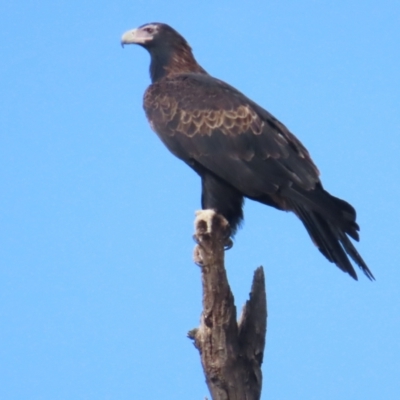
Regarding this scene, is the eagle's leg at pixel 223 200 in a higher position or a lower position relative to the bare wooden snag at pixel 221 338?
higher

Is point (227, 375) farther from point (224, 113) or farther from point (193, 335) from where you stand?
point (224, 113)

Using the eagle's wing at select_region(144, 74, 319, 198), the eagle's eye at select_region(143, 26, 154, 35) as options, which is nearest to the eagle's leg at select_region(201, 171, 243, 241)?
the eagle's wing at select_region(144, 74, 319, 198)

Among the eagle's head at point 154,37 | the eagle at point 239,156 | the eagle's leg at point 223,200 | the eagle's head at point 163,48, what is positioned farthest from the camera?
the eagle's head at point 154,37

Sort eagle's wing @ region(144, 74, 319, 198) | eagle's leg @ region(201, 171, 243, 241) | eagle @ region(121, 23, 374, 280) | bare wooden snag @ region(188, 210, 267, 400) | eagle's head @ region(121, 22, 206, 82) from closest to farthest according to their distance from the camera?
bare wooden snag @ region(188, 210, 267, 400), eagle @ region(121, 23, 374, 280), eagle's wing @ region(144, 74, 319, 198), eagle's leg @ region(201, 171, 243, 241), eagle's head @ region(121, 22, 206, 82)

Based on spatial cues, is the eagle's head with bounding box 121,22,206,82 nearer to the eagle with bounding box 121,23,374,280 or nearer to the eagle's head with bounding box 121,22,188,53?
the eagle's head with bounding box 121,22,188,53

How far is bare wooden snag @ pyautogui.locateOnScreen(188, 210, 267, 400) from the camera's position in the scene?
21.8 feet

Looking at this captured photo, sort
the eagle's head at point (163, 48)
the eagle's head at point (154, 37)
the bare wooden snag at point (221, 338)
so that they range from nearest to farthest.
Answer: the bare wooden snag at point (221, 338) < the eagle's head at point (163, 48) < the eagle's head at point (154, 37)

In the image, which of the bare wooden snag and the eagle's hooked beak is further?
the eagle's hooked beak

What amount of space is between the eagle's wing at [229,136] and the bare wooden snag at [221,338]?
1224mm

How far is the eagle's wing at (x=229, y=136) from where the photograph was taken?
7910mm

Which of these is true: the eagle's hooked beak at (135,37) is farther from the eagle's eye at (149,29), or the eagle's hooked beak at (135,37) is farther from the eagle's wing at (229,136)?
the eagle's wing at (229,136)

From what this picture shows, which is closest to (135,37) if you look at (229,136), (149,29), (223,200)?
(149,29)

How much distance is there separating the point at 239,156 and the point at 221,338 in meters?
2.02

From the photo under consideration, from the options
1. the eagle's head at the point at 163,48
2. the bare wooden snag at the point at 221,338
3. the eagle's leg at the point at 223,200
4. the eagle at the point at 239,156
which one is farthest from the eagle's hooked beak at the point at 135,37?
the bare wooden snag at the point at 221,338
